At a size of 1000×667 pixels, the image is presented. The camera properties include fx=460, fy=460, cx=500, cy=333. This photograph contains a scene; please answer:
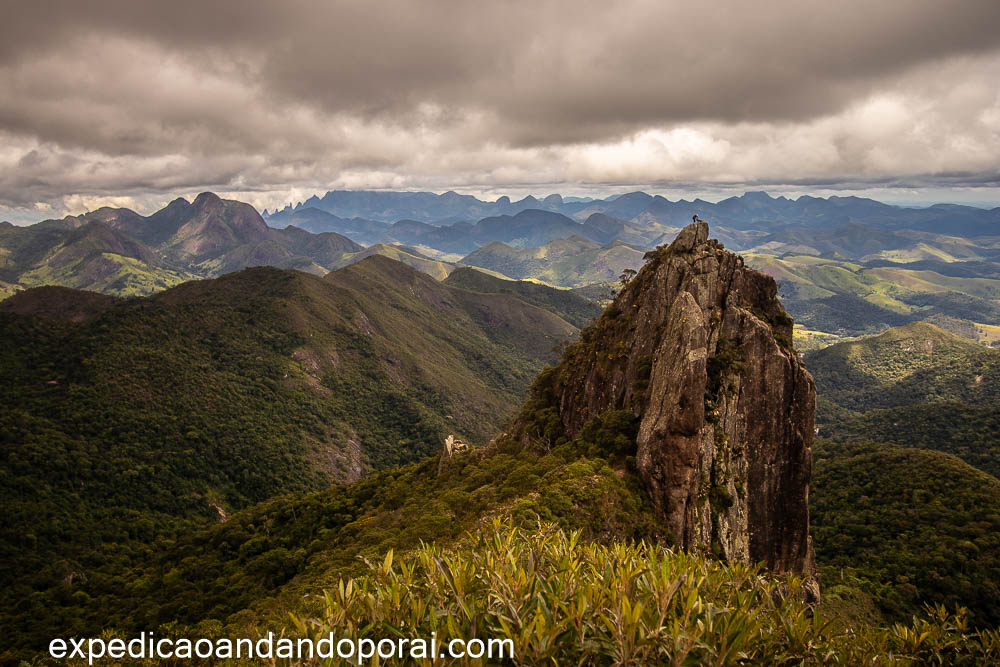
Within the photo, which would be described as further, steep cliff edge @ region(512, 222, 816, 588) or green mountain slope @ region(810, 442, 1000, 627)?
green mountain slope @ region(810, 442, 1000, 627)

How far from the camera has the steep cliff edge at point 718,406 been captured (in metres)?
35.4

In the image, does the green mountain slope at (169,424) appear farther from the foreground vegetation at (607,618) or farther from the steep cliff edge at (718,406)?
the foreground vegetation at (607,618)

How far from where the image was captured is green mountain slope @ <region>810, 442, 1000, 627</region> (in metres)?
57.7

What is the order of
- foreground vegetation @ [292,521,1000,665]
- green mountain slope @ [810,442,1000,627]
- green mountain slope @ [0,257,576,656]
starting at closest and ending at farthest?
1. foreground vegetation @ [292,521,1000,665]
2. green mountain slope @ [810,442,1000,627]
3. green mountain slope @ [0,257,576,656]

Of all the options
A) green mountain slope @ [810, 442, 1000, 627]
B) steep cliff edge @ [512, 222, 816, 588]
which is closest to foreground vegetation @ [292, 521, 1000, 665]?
steep cliff edge @ [512, 222, 816, 588]

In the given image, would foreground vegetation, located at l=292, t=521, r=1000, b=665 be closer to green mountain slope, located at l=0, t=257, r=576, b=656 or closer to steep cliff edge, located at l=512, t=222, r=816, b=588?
steep cliff edge, located at l=512, t=222, r=816, b=588

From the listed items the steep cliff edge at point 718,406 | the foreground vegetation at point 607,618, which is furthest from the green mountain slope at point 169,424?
the foreground vegetation at point 607,618

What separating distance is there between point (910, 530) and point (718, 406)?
193 ft

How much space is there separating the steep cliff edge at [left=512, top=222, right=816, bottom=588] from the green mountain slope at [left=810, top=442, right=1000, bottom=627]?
2880 centimetres

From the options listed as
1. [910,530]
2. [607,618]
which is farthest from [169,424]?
[910,530]

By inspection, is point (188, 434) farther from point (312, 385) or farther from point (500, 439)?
point (500, 439)

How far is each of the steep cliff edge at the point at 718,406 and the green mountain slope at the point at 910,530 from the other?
2880 centimetres

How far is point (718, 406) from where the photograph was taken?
38.6m

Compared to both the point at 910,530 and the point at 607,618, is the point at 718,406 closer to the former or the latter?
the point at 607,618
